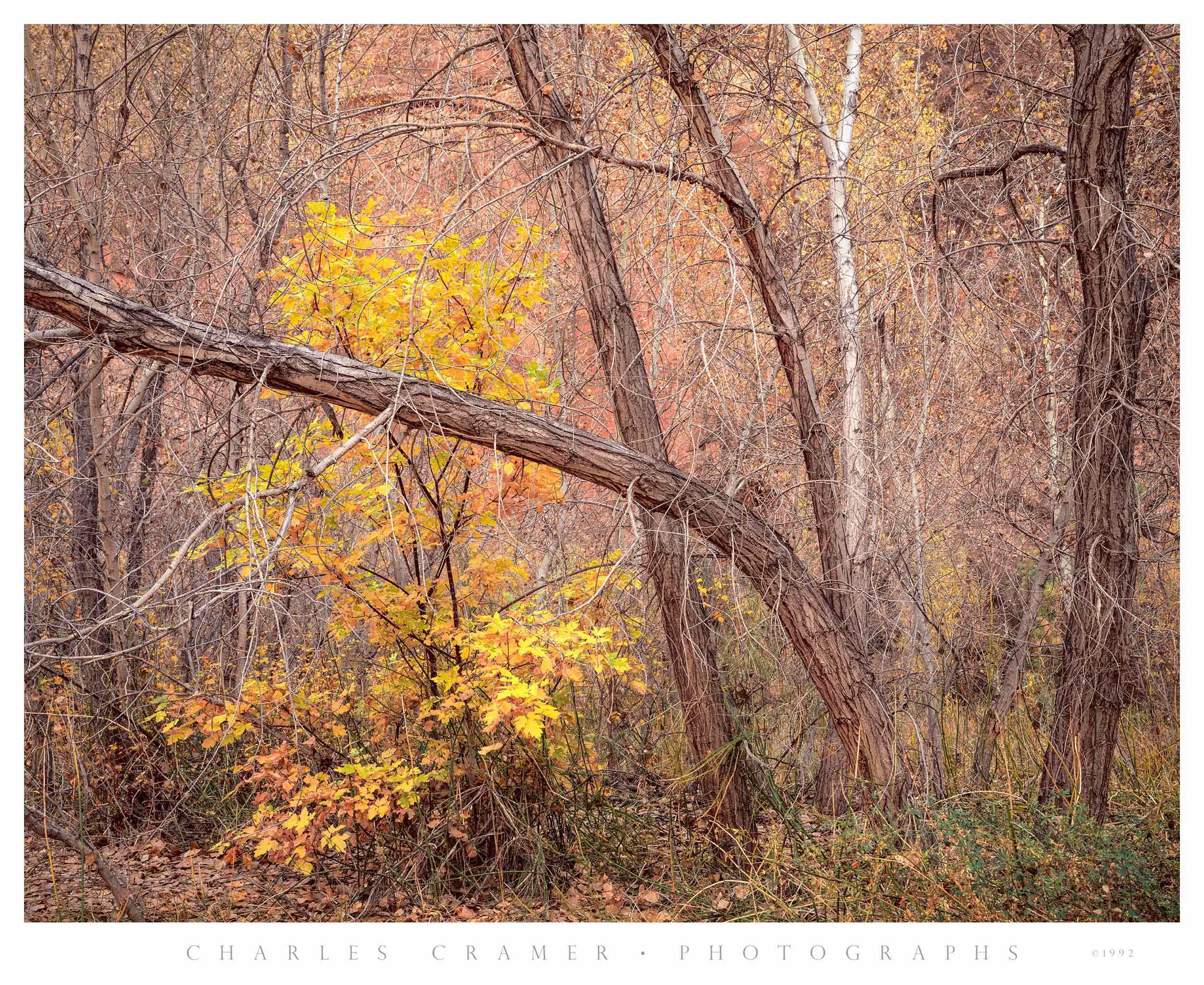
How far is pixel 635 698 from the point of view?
4062 millimetres

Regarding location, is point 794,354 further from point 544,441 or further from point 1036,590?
point 1036,590

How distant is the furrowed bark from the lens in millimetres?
2486

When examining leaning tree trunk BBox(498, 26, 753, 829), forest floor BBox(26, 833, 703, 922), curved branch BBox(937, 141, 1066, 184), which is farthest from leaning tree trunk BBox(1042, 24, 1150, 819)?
forest floor BBox(26, 833, 703, 922)

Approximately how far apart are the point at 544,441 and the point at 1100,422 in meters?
1.81

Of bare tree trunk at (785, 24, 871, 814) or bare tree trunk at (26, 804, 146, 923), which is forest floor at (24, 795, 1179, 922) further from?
bare tree trunk at (785, 24, 871, 814)

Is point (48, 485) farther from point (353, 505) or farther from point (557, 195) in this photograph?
point (557, 195)

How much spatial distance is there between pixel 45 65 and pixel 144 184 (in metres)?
0.77

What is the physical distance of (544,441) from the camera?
2805 millimetres

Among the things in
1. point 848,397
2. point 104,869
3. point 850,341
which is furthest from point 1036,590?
point 104,869

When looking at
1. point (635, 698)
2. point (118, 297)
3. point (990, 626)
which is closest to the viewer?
point (118, 297)

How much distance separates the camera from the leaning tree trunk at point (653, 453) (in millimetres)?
3391

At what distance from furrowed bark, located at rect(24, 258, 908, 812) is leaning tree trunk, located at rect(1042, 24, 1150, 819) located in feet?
2.07

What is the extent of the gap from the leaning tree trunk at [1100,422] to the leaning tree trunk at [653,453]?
115 cm
